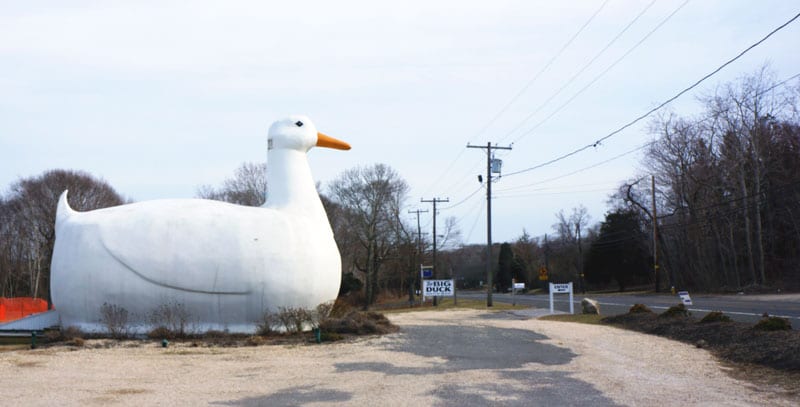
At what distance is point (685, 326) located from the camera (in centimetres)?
1780

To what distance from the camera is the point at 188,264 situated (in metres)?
17.0

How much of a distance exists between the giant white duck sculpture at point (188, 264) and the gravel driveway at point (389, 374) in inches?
59.0

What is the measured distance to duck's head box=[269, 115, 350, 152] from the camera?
19.5 metres

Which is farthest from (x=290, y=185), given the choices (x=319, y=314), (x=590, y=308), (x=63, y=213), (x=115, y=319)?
(x=590, y=308)

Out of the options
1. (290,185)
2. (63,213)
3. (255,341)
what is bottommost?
(255,341)

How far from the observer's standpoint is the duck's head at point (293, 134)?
19.5 m

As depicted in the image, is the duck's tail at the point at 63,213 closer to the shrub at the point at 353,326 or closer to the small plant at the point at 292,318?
the small plant at the point at 292,318

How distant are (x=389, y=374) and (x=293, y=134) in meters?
9.87

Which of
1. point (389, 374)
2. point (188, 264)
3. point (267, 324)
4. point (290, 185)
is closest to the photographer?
point (389, 374)

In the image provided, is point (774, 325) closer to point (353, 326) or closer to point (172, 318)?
point (353, 326)

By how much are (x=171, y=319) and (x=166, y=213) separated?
8.96 feet

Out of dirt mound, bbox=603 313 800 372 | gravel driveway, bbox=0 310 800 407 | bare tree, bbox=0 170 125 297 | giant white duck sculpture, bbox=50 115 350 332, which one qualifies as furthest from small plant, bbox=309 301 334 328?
bare tree, bbox=0 170 125 297

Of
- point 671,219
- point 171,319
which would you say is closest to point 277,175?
point 171,319

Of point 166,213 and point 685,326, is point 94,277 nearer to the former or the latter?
point 166,213
